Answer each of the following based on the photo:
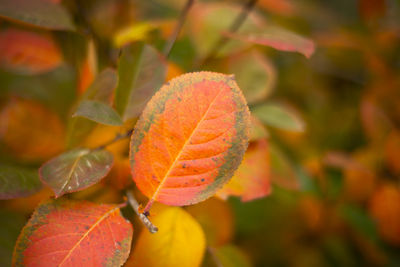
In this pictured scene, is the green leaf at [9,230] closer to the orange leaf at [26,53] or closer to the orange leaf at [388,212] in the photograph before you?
the orange leaf at [26,53]

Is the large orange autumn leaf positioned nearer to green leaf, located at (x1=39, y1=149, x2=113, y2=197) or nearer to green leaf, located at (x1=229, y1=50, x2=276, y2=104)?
green leaf, located at (x1=39, y1=149, x2=113, y2=197)

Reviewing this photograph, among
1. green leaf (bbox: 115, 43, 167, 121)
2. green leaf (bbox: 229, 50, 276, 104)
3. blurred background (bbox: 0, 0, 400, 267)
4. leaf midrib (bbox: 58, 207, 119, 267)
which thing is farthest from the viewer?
green leaf (bbox: 229, 50, 276, 104)

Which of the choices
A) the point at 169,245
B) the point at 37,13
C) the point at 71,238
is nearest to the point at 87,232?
the point at 71,238

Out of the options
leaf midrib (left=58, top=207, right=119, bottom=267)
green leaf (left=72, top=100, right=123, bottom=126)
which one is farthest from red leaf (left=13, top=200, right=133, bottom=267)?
green leaf (left=72, top=100, right=123, bottom=126)

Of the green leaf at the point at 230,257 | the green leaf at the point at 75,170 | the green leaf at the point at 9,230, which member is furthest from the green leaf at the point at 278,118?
the green leaf at the point at 9,230

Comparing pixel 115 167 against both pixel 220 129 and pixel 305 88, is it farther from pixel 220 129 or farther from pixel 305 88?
pixel 305 88

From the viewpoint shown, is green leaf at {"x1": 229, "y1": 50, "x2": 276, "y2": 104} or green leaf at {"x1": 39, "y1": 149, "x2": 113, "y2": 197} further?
green leaf at {"x1": 229, "y1": 50, "x2": 276, "y2": 104}

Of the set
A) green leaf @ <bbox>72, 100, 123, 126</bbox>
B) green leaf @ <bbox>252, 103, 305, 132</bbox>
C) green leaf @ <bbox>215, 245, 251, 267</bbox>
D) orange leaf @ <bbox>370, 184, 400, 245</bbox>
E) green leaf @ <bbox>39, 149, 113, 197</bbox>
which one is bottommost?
orange leaf @ <bbox>370, 184, 400, 245</bbox>

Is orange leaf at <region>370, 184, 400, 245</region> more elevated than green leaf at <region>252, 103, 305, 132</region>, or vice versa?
green leaf at <region>252, 103, 305, 132</region>
